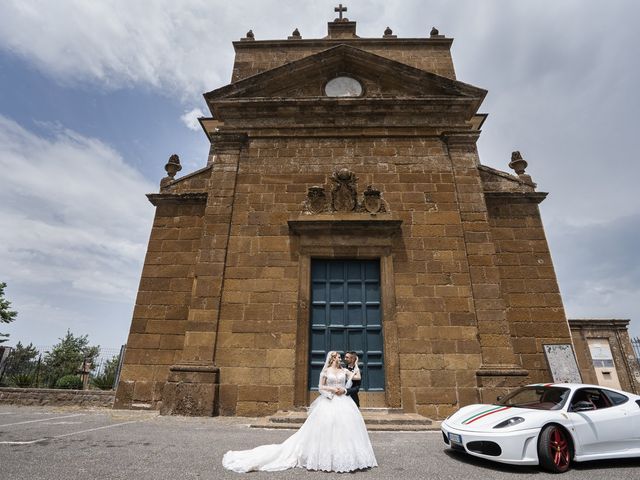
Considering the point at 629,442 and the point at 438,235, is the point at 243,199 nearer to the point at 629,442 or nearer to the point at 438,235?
the point at 438,235

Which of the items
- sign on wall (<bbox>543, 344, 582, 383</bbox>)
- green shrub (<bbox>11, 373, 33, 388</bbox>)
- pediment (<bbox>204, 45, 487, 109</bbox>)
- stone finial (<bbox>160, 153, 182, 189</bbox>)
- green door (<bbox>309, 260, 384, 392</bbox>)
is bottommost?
green shrub (<bbox>11, 373, 33, 388</bbox>)

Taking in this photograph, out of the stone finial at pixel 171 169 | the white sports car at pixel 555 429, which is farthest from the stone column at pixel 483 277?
the stone finial at pixel 171 169


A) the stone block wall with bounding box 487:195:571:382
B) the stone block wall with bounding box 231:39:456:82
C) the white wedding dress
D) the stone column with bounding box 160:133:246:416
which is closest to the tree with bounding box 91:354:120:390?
the stone column with bounding box 160:133:246:416

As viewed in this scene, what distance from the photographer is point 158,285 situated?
9.82m

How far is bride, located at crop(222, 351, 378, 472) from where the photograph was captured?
4.21 metres

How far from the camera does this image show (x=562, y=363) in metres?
8.68

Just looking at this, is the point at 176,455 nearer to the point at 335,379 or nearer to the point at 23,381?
the point at 335,379

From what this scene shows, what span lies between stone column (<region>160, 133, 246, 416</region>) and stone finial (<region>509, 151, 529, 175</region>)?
856 centimetres

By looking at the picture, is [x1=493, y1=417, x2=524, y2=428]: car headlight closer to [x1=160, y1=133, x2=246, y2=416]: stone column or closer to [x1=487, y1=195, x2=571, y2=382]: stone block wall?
[x1=487, y1=195, x2=571, y2=382]: stone block wall

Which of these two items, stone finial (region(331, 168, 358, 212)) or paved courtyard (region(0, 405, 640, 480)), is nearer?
paved courtyard (region(0, 405, 640, 480))

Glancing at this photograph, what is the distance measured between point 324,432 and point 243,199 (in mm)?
7116

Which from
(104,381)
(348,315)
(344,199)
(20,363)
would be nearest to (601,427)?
(348,315)

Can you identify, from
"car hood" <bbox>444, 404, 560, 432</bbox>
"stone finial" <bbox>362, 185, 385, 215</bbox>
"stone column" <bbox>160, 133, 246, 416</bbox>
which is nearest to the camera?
"car hood" <bbox>444, 404, 560, 432</bbox>

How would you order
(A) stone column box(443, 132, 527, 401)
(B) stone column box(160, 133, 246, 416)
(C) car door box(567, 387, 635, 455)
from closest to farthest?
(C) car door box(567, 387, 635, 455), (B) stone column box(160, 133, 246, 416), (A) stone column box(443, 132, 527, 401)
